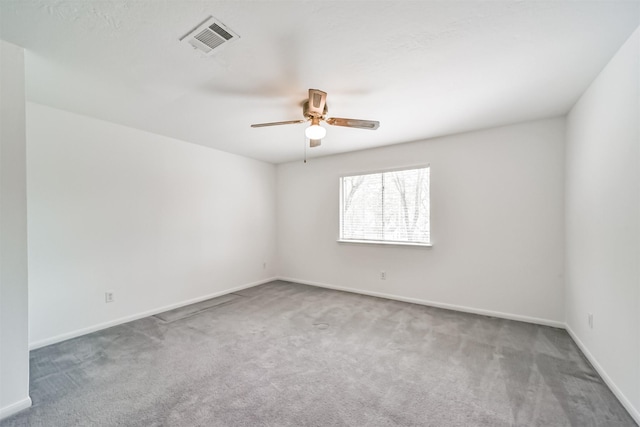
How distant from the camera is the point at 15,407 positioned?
1736 millimetres

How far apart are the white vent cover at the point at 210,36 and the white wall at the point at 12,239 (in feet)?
4.14

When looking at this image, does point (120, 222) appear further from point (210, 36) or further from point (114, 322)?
point (210, 36)

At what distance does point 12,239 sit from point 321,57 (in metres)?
2.51

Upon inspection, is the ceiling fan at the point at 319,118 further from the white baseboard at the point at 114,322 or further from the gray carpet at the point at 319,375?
the white baseboard at the point at 114,322

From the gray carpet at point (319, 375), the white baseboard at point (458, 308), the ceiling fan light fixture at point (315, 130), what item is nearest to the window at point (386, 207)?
the white baseboard at point (458, 308)

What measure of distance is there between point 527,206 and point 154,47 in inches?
161

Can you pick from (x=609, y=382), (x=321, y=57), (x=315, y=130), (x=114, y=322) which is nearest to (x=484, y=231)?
(x=609, y=382)

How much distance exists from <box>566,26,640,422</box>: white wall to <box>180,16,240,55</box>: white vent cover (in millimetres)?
2622

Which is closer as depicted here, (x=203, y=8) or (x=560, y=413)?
(x=203, y=8)

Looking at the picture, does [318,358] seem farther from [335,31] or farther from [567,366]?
[335,31]

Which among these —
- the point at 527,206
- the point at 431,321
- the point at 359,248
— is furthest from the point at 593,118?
the point at 359,248

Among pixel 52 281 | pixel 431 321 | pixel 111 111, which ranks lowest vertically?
pixel 431 321

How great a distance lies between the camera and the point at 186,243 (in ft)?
12.9

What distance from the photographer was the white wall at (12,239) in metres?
1.73
